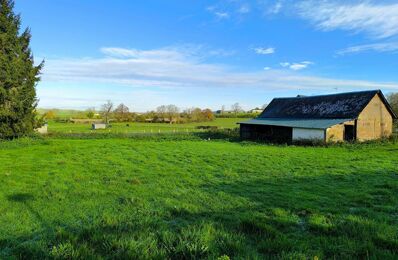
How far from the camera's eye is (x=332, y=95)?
115 feet

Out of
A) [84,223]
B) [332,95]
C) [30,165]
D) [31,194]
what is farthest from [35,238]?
[332,95]

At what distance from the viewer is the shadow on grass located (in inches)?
163

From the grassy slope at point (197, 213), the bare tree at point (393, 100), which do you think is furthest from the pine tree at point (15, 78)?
the bare tree at point (393, 100)

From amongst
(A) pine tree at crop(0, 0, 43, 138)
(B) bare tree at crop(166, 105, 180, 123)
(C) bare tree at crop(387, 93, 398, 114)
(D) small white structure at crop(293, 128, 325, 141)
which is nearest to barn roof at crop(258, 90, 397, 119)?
(D) small white structure at crop(293, 128, 325, 141)

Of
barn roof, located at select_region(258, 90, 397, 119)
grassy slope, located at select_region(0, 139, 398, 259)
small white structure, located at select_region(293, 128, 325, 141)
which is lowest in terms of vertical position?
grassy slope, located at select_region(0, 139, 398, 259)

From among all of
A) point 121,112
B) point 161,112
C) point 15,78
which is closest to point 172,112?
point 161,112

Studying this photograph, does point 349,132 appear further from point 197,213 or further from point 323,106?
point 197,213

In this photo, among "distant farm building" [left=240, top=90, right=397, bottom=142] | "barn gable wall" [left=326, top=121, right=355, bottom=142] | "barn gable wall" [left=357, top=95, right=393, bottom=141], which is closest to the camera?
"barn gable wall" [left=326, top=121, right=355, bottom=142]

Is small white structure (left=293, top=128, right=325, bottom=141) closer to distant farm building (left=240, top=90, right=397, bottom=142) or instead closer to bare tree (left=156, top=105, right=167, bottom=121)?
distant farm building (left=240, top=90, right=397, bottom=142)

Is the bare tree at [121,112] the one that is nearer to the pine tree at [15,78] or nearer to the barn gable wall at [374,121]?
the pine tree at [15,78]

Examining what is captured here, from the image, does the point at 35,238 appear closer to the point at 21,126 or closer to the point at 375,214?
the point at 375,214

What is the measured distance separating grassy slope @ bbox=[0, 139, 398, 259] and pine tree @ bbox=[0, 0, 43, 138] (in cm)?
1932

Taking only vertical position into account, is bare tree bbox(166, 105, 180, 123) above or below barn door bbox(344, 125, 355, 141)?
above

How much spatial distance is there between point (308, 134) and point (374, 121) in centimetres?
747
